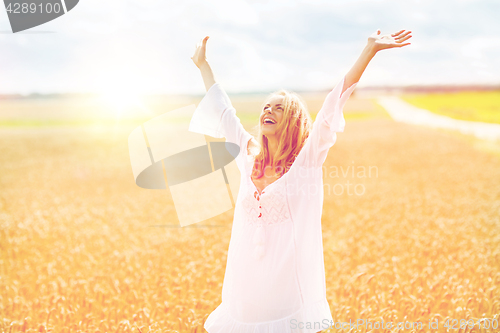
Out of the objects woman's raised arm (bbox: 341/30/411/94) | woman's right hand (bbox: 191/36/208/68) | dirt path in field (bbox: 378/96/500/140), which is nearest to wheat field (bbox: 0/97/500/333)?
→ woman's right hand (bbox: 191/36/208/68)

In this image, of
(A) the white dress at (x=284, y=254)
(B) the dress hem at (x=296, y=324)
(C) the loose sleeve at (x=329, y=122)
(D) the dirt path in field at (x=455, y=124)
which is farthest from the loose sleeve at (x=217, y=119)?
(D) the dirt path in field at (x=455, y=124)

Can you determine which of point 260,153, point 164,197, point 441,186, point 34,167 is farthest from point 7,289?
point 34,167

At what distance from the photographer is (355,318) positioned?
4406mm

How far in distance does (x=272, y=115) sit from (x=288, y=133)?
0.57 ft

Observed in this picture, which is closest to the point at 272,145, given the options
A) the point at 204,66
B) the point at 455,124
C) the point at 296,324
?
the point at 204,66

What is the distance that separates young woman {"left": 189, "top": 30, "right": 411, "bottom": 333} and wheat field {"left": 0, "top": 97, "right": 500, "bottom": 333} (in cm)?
140

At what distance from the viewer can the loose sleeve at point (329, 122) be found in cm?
250

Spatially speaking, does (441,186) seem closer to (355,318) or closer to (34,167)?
(355,318)

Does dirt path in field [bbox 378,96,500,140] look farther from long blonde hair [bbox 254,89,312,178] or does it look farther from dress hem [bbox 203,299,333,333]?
dress hem [bbox 203,299,333,333]

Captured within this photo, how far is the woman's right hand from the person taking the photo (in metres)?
3.18

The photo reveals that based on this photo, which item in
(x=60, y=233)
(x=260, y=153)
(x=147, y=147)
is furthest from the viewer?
(x=60, y=233)

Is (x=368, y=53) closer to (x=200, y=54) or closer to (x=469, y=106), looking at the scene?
(x=200, y=54)

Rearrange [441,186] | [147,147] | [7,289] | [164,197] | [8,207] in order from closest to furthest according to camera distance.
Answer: [147,147]
[7,289]
[8,207]
[164,197]
[441,186]

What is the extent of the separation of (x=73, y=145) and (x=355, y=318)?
30.4 meters
